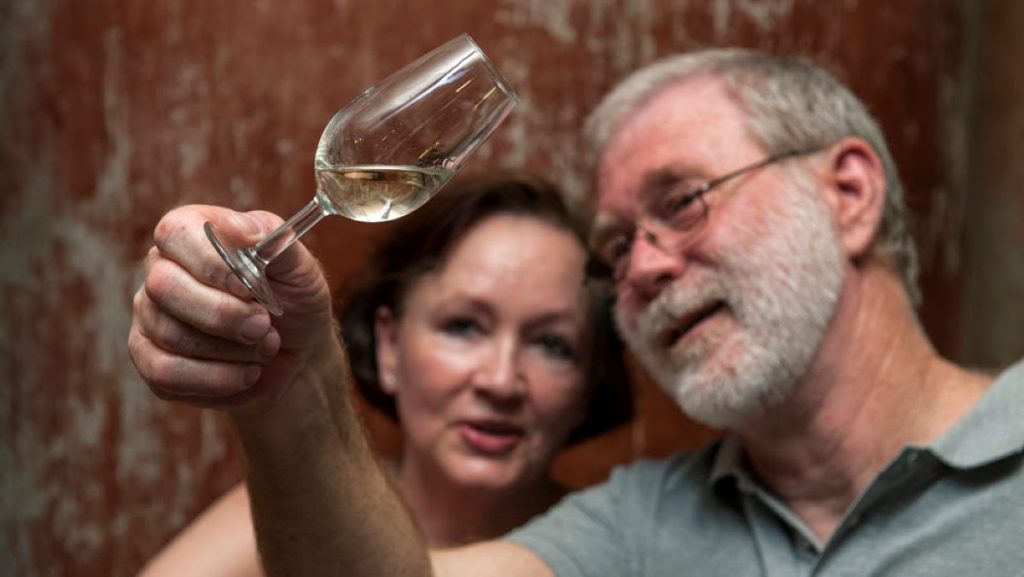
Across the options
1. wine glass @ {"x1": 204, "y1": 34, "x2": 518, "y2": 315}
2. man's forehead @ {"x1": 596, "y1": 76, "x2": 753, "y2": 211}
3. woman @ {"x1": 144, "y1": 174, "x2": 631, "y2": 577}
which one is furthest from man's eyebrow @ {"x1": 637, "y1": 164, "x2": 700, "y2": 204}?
wine glass @ {"x1": 204, "y1": 34, "x2": 518, "y2": 315}

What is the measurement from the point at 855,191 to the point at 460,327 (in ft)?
2.22

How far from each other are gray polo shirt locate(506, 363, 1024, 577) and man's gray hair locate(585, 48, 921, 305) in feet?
1.13

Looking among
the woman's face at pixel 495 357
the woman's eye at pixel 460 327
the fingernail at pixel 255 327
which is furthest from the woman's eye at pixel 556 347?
the fingernail at pixel 255 327

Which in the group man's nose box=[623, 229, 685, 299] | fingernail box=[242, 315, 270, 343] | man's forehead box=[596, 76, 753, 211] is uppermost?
fingernail box=[242, 315, 270, 343]

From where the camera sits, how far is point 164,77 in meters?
2.41

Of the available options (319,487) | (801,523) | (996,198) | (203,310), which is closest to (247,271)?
(203,310)

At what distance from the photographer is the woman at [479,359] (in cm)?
200

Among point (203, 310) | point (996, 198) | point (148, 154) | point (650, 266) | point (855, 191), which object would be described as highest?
point (148, 154)

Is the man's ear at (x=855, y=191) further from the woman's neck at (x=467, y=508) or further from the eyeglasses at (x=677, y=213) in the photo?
the woman's neck at (x=467, y=508)

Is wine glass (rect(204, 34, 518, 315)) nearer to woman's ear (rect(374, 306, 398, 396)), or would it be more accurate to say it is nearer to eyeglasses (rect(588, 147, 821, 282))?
eyeglasses (rect(588, 147, 821, 282))

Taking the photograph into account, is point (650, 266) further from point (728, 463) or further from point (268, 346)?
point (268, 346)

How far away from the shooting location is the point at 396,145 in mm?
1057

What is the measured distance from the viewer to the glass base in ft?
3.31

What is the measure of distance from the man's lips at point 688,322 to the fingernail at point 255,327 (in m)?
0.82
